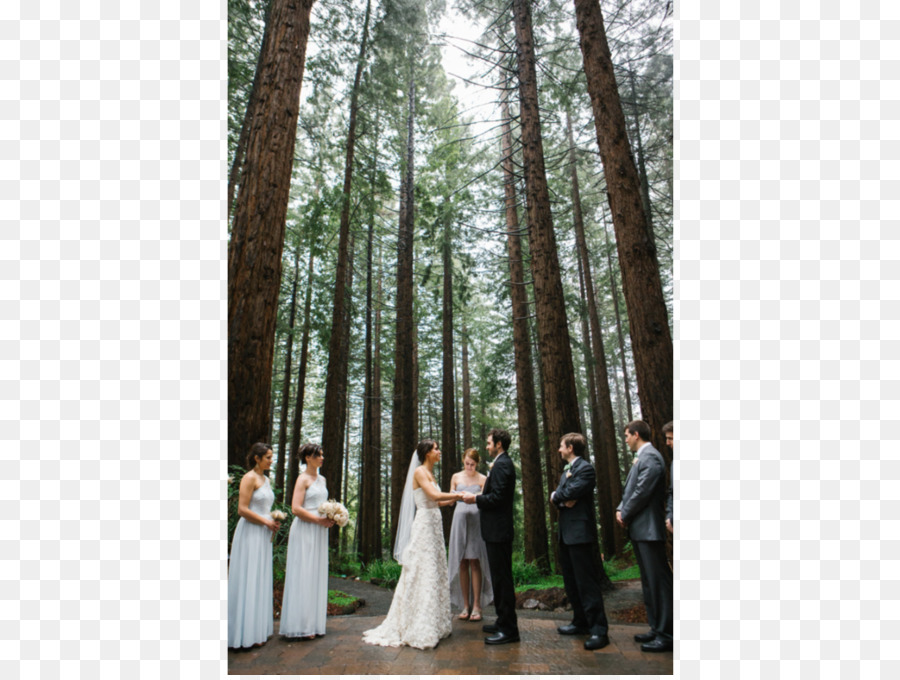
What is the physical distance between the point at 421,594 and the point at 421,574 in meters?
0.17

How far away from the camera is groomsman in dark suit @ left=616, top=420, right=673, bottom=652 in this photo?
12.7 feet

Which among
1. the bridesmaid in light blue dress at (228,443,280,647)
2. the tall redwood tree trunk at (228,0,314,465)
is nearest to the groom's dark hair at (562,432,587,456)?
the bridesmaid in light blue dress at (228,443,280,647)

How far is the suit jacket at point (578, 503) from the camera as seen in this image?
423 centimetres

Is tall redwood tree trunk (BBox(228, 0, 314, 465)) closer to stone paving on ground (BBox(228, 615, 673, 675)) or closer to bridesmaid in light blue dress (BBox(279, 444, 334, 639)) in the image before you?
bridesmaid in light blue dress (BBox(279, 444, 334, 639))

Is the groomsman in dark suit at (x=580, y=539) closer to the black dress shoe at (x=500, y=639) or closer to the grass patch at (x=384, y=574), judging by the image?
the black dress shoe at (x=500, y=639)

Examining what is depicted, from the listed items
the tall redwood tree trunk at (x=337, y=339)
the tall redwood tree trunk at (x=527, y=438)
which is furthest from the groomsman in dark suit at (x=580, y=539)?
the tall redwood tree trunk at (x=337, y=339)

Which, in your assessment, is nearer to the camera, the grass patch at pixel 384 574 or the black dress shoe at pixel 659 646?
the black dress shoe at pixel 659 646

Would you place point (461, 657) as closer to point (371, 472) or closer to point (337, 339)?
point (337, 339)

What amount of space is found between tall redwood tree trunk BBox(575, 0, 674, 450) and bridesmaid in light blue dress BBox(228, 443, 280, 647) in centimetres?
371

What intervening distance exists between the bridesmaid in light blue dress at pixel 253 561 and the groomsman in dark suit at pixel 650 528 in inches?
125

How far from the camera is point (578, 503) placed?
4.35 metres
